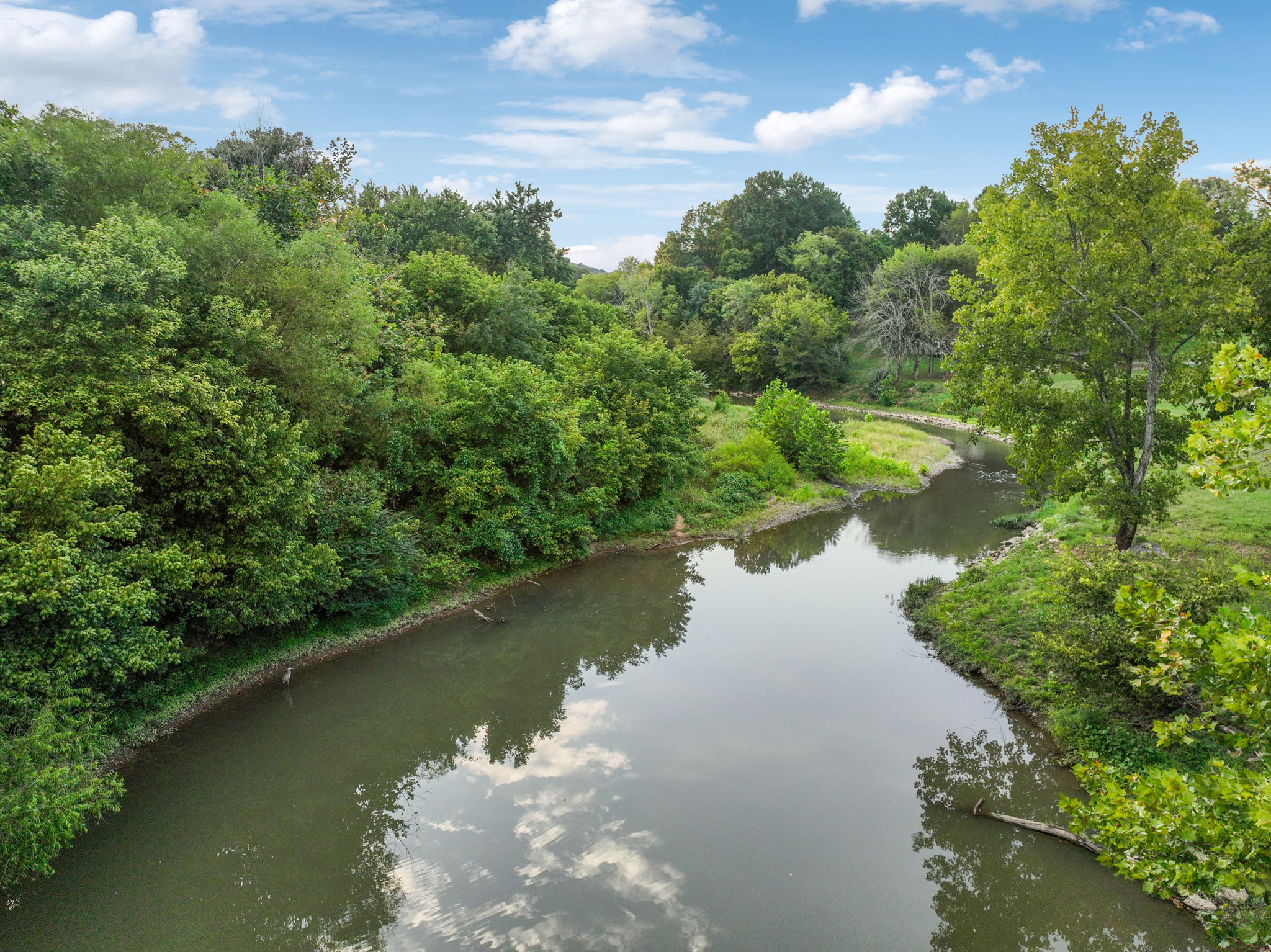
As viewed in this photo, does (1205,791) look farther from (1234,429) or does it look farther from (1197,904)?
(1197,904)

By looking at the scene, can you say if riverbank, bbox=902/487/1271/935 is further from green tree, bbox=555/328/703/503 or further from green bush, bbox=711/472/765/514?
green tree, bbox=555/328/703/503

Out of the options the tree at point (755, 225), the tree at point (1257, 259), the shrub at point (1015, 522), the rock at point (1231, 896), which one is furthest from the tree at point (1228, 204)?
the tree at point (755, 225)

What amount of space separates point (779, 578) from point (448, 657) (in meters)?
9.91

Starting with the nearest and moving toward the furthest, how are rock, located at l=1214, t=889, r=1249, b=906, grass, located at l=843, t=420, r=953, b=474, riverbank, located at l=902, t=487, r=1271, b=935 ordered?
rock, located at l=1214, t=889, r=1249, b=906
riverbank, located at l=902, t=487, r=1271, b=935
grass, located at l=843, t=420, r=953, b=474

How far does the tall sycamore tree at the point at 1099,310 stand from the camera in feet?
43.0

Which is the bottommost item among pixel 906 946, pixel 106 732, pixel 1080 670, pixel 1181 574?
pixel 906 946

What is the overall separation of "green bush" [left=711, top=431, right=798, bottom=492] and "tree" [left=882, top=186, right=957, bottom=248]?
48.1 meters

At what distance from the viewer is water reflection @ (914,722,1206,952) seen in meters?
8.88

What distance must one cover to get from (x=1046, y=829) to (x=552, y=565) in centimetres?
1355

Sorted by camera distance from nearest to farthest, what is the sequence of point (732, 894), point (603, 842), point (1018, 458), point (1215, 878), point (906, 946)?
point (1215, 878)
point (906, 946)
point (732, 894)
point (603, 842)
point (1018, 458)

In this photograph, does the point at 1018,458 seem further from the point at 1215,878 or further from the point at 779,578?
the point at 1215,878

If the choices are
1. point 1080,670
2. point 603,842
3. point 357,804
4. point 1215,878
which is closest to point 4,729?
point 357,804

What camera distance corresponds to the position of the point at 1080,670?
11391 millimetres

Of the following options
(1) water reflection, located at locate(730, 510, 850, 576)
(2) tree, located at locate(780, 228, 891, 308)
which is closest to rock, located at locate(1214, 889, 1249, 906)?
(1) water reflection, located at locate(730, 510, 850, 576)
